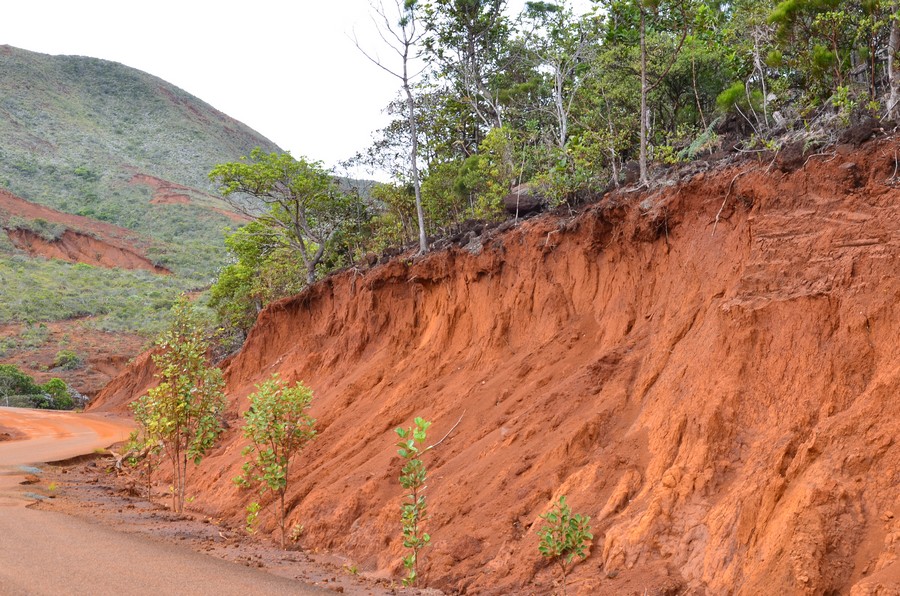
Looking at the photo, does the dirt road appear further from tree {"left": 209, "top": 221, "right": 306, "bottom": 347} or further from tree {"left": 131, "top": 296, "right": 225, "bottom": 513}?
tree {"left": 209, "top": 221, "right": 306, "bottom": 347}

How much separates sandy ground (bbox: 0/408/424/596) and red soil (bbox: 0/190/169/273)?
58.5m

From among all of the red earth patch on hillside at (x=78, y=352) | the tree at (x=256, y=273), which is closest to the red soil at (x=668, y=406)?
the tree at (x=256, y=273)

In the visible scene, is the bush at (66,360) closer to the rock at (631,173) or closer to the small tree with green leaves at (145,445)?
the small tree with green leaves at (145,445)

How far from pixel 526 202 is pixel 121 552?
10.5 meters

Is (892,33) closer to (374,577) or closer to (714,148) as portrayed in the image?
(714,148)

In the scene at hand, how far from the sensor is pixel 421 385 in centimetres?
1617

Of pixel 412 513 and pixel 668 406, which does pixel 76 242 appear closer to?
pixel 412 513

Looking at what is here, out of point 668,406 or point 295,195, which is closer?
point 668,406

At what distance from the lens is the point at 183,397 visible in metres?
15.3

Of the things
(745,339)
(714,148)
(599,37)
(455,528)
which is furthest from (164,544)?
(599,37)

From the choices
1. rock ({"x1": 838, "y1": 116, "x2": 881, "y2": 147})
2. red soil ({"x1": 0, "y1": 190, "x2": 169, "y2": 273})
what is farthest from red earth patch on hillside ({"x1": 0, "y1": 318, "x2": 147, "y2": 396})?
rock ({"x1": 838, "y1": 116, "x2": 881, "y2": 147})

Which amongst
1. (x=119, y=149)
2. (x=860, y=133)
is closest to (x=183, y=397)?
(x=860, y=133)

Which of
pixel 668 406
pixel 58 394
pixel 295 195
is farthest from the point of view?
pixel 58 394

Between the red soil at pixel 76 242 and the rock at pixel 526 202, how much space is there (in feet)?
209
